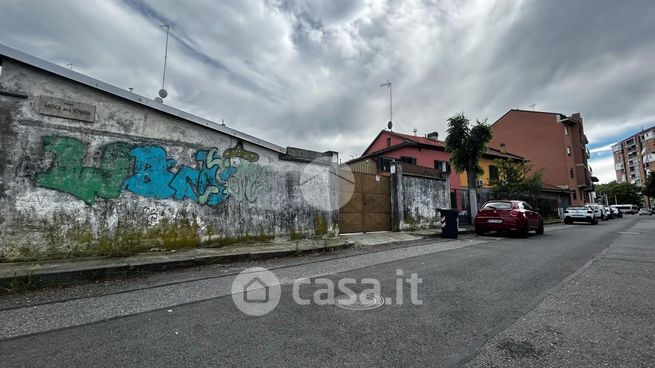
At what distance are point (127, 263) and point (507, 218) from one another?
42.0 feet

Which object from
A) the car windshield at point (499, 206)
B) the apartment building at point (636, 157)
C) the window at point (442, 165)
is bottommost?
the car windshield at point (499, 206)

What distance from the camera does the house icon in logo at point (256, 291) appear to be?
396cm

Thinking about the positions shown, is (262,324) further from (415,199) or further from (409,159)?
(409,159)

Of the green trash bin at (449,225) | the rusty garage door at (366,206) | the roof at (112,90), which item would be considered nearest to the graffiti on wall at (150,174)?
the roof at (112,90)

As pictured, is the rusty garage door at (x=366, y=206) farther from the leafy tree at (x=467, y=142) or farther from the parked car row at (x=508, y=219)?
the leafy tree at (x=467, y=142)

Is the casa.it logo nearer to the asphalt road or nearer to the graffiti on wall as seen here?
the asphalt road

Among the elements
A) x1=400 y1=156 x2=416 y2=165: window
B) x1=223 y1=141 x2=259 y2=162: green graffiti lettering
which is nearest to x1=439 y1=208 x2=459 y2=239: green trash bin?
x1=223 y1=141 x2=259 y2=162: green graffiti lettering

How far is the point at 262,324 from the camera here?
3.10m

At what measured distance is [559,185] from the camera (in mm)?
36281

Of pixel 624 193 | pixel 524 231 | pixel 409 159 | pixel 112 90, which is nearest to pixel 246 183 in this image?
pixel 112 90

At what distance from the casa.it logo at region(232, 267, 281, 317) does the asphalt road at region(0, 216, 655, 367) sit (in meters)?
0.13

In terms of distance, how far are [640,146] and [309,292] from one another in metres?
114

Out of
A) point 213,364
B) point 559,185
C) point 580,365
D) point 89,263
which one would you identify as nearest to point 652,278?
point 580,365

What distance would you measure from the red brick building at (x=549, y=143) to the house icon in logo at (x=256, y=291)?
133ft
